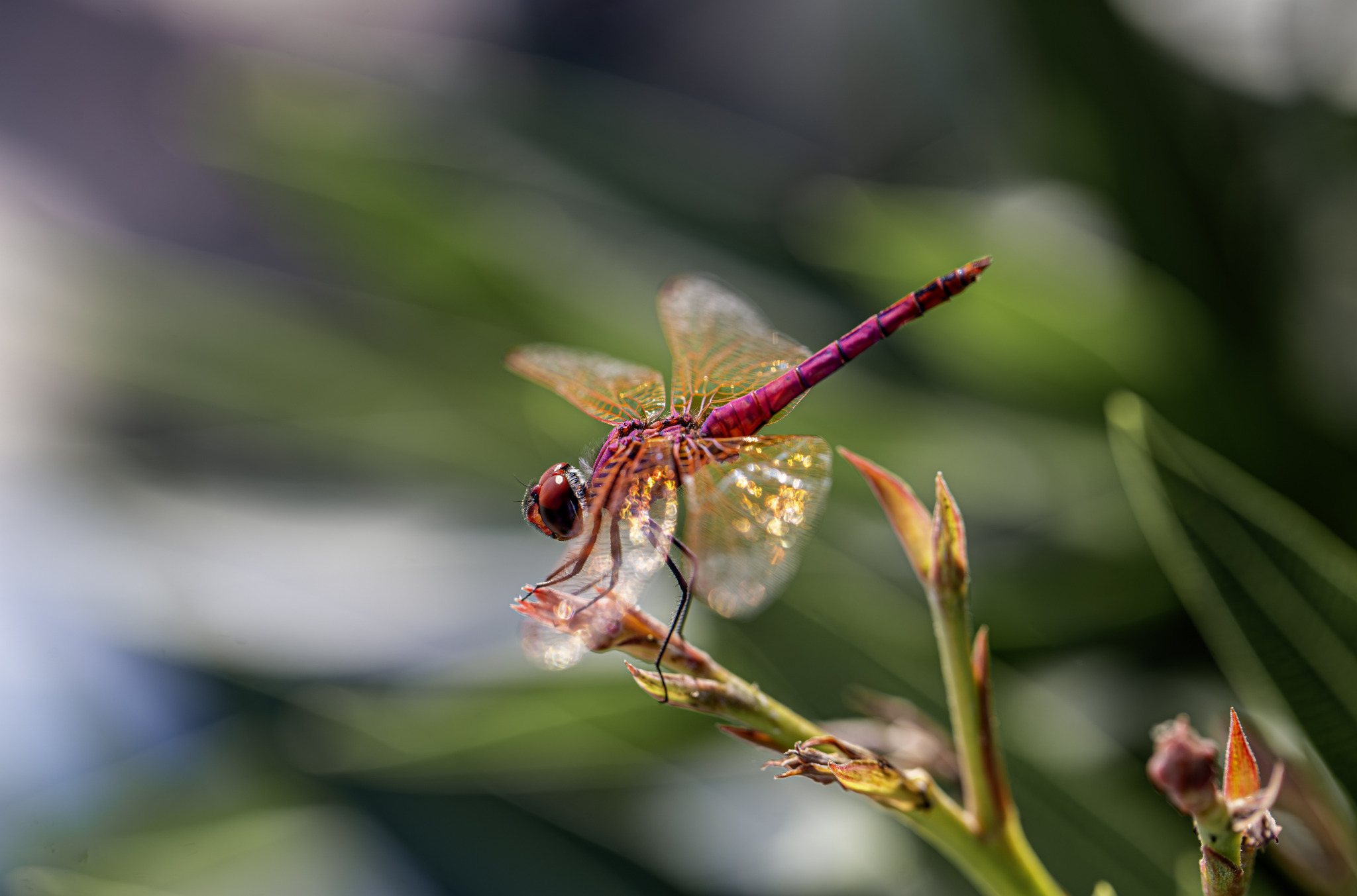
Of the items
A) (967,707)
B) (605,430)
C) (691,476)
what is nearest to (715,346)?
(691,476)

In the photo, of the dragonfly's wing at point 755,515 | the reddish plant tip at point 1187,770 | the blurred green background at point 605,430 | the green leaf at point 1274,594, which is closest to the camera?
the reddish plant tip at point 1187,770

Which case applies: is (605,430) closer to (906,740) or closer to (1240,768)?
(906,740)

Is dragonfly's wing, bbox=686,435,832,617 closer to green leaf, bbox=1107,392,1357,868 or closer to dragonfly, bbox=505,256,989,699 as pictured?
dragonfly, bbox=505,256,989,699

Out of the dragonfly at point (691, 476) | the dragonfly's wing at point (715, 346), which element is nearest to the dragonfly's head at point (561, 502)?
the dragonfly at point (691, 476)

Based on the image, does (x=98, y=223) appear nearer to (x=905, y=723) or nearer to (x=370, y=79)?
(x=370, y=79)

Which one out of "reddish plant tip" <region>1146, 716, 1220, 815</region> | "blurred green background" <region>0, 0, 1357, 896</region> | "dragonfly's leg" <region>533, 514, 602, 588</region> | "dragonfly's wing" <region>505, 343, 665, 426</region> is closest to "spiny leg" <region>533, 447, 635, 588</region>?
"dragonfly's leg" <region>533, 514, 602, 588</region>

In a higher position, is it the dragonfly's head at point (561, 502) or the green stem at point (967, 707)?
the dragonfly's head at point (561, 502)

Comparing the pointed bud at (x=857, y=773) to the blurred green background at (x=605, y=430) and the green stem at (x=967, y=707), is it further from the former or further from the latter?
the blurred green background at (x=605, y=430)

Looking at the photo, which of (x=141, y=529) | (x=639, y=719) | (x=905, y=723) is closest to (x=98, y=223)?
(x=141, y=529)
